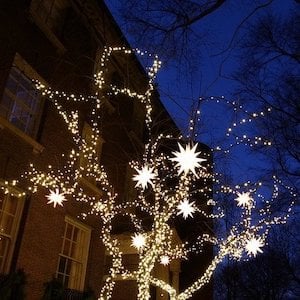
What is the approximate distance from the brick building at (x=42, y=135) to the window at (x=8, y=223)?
2cm

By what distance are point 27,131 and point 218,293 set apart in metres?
51.8

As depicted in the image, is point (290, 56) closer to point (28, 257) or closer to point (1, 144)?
point (1, 144)

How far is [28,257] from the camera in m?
9.30

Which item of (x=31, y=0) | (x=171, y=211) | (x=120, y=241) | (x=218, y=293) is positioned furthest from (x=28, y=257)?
(x=218, y=293)

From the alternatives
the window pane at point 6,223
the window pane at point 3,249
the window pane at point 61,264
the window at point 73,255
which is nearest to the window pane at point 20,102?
the window pane at point 6,223

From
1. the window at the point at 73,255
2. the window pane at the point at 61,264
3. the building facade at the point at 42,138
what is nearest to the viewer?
the building facade at the point at 42,138

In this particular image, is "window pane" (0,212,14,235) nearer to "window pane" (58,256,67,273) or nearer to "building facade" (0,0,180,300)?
"building facade" (0,0,180,300)

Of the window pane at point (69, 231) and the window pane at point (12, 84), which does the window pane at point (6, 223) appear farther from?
the window pane at point (12, 84)

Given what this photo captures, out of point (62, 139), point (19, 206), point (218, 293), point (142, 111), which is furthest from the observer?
point (218, 293)

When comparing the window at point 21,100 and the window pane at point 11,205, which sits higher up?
the window at point 21,100

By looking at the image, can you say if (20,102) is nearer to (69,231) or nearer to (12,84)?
(12,84)

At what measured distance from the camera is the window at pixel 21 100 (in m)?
9.56

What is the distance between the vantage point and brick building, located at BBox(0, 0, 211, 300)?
9.10m

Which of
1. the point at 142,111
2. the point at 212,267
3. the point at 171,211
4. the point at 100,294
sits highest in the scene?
Answer: the point at 142,111
